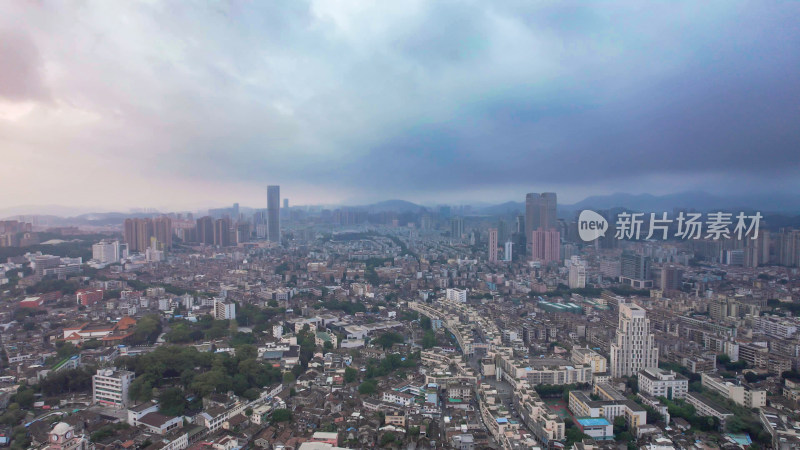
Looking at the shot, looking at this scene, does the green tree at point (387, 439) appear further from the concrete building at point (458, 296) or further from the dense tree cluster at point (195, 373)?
the concrete building at point (458, 296)

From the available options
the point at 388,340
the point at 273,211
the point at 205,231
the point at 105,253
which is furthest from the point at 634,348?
the point at 273,211

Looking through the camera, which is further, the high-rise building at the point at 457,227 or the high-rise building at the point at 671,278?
the high-rise building at the point at 457,227

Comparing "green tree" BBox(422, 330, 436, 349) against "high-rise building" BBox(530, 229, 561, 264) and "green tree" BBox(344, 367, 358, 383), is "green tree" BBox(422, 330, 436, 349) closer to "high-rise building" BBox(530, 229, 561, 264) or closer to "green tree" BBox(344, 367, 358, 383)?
"green tree" BBox(344, 367, 358, 383)

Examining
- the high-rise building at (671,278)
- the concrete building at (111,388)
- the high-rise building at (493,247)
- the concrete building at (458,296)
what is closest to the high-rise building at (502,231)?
the high-rise building at (493,247)

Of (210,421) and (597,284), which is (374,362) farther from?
(597,284)

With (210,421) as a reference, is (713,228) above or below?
above

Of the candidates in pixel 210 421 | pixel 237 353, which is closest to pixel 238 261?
pixel 237 353
